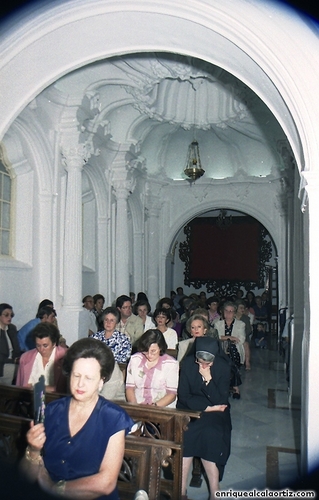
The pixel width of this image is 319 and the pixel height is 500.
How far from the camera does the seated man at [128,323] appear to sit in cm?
675

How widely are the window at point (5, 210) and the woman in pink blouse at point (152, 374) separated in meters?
4.28

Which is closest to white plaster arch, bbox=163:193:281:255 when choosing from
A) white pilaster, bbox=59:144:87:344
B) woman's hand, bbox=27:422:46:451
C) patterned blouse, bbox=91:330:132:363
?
white pilaster, bbox=59:144:87:344

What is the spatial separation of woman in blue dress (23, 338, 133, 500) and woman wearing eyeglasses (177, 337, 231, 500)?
62.4 inches

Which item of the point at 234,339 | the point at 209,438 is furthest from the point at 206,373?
the point at 234,339

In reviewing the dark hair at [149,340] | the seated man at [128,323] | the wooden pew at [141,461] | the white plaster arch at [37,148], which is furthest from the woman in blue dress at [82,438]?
the white plaster arch at [37,148]

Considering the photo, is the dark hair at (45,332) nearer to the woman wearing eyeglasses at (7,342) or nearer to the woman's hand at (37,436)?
the woman wearing eyeglasses at (7,342)

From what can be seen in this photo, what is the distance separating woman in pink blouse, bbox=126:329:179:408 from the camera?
4.43 meters

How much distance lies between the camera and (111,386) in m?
4.46

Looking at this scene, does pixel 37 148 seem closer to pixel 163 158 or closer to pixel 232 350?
pixel 232 350

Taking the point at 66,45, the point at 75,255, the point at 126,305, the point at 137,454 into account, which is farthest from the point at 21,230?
the point at 137,454

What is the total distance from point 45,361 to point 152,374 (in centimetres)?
111

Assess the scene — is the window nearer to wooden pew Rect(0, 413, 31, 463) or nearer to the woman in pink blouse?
the woman in pink blouse

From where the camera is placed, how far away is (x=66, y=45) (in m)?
5.07

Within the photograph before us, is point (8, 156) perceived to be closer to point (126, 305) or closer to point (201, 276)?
point (126, 305)
